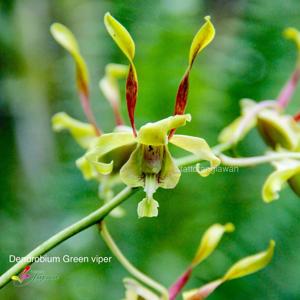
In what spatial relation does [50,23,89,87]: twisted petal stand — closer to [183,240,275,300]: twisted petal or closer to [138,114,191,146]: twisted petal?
[138,114,191,146]: twisted petal

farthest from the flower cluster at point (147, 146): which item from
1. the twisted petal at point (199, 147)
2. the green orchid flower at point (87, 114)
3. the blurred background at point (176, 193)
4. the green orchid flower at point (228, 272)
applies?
the blurred background at point (176, 193)

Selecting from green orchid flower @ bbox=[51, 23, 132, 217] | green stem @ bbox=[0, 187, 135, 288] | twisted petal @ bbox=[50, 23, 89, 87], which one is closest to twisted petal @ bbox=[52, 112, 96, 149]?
green orchid flower @ bbox=[51, 23, 132, 217]

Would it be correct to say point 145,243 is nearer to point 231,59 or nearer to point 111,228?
point 111,228

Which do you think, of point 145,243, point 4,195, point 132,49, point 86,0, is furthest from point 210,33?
point 86,0

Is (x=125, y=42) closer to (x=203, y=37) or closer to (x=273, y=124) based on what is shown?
(x=203, y=37)

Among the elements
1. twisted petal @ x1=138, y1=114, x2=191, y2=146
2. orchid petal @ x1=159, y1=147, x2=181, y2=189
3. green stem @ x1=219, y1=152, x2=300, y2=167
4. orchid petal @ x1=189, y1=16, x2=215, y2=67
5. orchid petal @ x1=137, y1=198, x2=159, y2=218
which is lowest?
orchid petal @ x1=137, y1=198, x2=159, y2=218

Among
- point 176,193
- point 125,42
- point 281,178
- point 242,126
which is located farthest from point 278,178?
point 176,193
